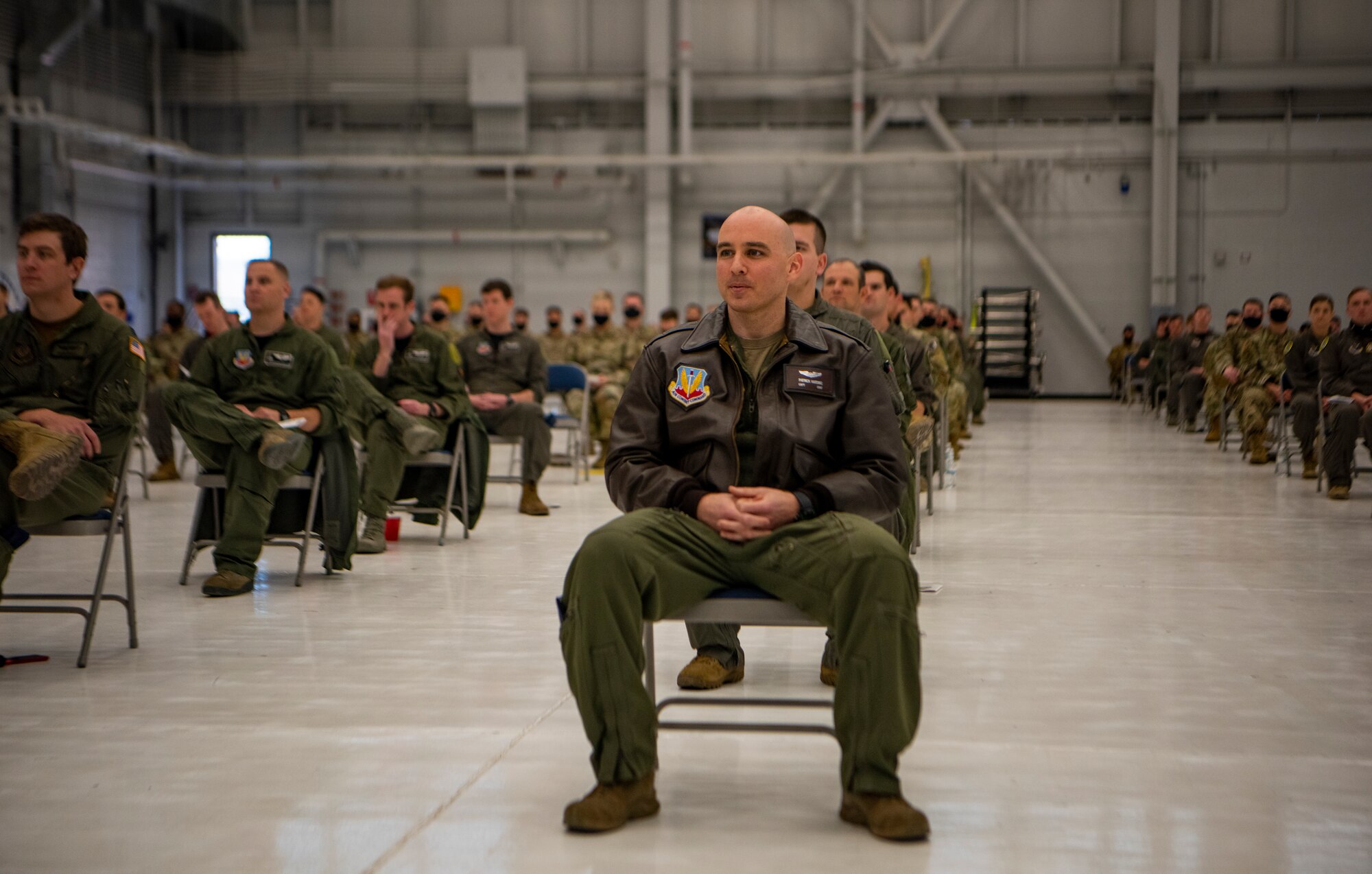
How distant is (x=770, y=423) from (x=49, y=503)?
8.16 ft

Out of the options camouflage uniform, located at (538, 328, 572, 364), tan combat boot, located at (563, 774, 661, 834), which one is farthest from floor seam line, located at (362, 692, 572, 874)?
camouflage uniform, located at (538, 328, 572, 364)

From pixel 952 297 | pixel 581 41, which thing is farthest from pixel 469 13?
pixel 952 297

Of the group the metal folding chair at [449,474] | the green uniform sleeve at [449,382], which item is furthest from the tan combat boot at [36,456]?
the green uniform sleeve at [449,382]

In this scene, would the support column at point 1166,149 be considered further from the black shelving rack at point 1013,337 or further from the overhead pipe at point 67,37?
the overhead pipe at point 67,37

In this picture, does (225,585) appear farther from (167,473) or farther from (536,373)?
(167,473)

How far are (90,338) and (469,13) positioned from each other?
19.3 metres

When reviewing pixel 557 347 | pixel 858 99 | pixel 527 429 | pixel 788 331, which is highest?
pixel 858 99

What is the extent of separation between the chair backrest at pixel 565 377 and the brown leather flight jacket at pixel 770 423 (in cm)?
733

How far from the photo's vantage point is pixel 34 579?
5.97 meters

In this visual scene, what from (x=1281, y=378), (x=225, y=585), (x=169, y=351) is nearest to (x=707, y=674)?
(x=225, y=585)

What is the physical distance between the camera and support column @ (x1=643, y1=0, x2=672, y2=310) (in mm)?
21672

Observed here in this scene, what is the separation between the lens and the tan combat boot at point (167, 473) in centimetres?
1070

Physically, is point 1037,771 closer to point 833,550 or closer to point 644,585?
point 833,550

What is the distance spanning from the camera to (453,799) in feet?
9.56
